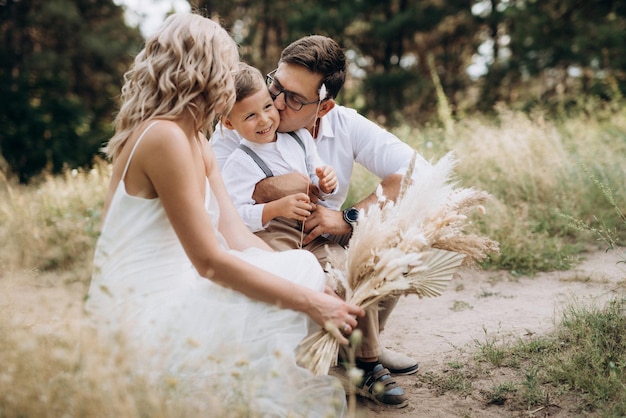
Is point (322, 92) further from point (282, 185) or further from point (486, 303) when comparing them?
point (486, 303)

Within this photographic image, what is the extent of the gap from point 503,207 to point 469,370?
2.39m

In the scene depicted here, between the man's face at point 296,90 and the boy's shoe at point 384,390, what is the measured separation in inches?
57.3

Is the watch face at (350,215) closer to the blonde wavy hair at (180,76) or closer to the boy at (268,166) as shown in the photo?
the boy at (268,166)

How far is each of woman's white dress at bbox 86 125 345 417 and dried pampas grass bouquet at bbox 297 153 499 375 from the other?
0.11m

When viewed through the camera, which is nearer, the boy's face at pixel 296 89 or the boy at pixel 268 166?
the boy at pixel 268 166

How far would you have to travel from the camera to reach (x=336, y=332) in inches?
86.4

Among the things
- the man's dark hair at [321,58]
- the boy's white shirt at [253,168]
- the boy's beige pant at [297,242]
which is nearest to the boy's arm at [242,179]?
the boy's white shirt at [253,168]

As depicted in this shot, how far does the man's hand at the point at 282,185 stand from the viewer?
3184mm

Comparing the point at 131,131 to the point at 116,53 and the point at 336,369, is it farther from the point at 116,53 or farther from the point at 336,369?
the point at 116,53

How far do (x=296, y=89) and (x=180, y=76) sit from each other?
1040mm

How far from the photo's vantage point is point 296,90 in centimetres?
324

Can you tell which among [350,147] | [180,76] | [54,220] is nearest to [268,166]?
[350,147]

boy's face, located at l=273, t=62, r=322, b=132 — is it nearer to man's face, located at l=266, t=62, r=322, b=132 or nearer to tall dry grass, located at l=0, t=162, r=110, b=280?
man's face, located at l=266, t=62, r=322, b=132

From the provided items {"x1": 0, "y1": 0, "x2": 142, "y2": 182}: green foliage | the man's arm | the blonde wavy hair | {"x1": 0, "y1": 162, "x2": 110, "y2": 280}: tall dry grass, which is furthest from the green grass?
{"x1": 0, "y1": 0, "x2": 142, "y2": 182}: green foliage
